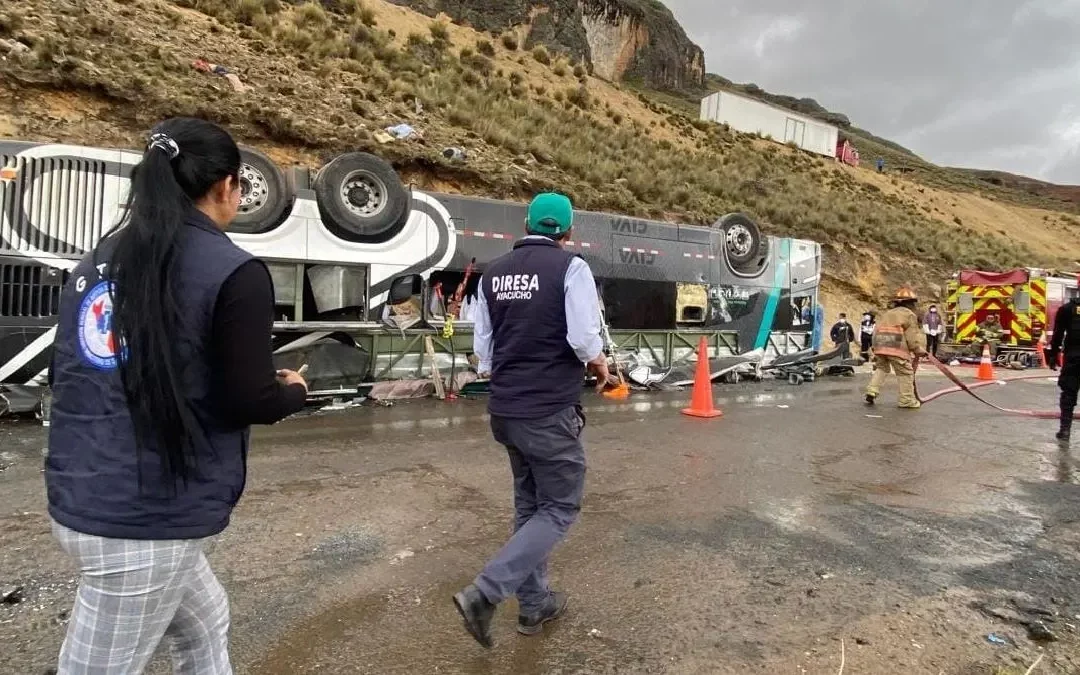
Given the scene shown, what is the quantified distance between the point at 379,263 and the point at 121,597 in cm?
676

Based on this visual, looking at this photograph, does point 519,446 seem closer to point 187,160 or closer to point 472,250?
point 187,160

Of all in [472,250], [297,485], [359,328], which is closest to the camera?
[297,485]

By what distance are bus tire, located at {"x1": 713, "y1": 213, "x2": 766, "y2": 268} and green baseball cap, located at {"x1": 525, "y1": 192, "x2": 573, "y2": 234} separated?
877 cm

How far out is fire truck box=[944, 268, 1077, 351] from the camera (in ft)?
55.5

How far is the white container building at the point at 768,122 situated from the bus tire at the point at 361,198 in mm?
35740

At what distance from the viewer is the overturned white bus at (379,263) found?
627cm

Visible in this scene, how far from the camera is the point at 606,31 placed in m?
55.8

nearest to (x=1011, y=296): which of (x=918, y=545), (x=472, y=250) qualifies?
(x=472, y=250)

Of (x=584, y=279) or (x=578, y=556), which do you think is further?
(x=578, y=556)

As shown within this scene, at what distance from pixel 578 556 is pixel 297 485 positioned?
2140 millimetres

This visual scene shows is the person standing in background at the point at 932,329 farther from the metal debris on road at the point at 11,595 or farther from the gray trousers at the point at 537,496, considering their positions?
the metal debris on road at the point at 11,595

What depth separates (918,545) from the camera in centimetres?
385

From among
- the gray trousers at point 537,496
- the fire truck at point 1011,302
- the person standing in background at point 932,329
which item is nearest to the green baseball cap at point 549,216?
Answer: the gray trousers at point 537,496

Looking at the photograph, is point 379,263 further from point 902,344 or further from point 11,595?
point 902,344
